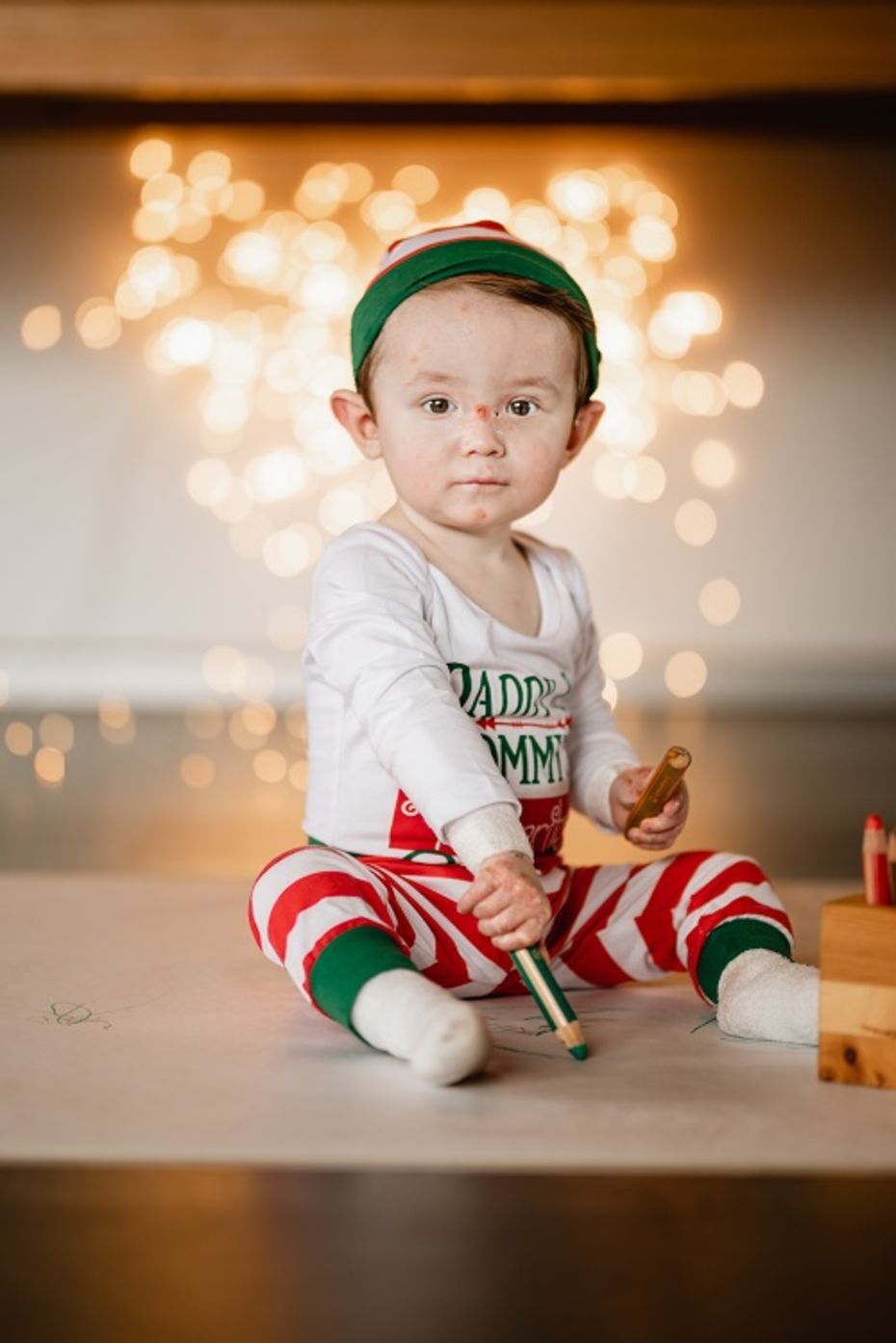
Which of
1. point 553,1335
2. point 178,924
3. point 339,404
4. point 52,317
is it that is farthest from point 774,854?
point 52,317

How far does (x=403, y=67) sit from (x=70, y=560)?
4.22 ft

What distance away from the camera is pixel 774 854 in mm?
1500

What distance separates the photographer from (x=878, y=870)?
2.50 ft

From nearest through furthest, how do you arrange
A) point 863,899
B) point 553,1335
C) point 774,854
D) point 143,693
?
point 553,1335 → point 863,899 → point 774,854 → point 143,693

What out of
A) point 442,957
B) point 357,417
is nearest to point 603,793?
point 442,957

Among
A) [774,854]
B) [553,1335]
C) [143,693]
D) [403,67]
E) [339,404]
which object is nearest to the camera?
[553,1335]

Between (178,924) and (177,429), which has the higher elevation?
(177,429)

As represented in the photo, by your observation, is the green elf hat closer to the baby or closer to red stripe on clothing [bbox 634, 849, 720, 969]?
the baby

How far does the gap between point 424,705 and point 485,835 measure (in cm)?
9

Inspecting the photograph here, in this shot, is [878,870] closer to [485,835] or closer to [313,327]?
[485,835]

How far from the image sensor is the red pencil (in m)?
0.76

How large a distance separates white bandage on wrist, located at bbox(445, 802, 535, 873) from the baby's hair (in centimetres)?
29

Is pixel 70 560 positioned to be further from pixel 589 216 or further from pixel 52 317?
pixel 589 216

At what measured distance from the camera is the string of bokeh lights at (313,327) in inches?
127
